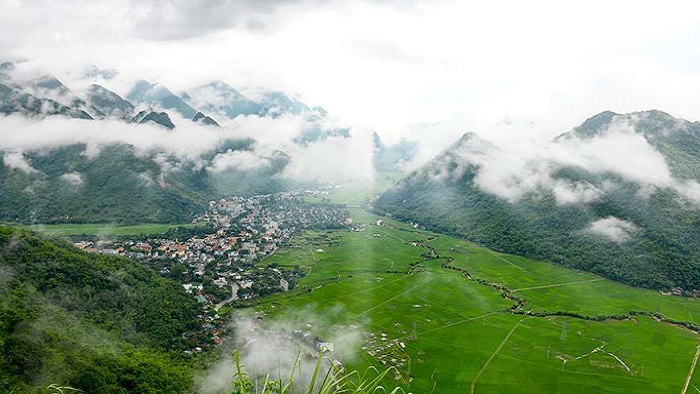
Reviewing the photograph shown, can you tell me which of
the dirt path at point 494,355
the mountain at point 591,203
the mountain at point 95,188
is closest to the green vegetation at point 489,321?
the dirt path at point 494,355

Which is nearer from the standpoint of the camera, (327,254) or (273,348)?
(273,348)

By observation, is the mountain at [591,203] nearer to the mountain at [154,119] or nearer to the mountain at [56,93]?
the mountain at [154,119]

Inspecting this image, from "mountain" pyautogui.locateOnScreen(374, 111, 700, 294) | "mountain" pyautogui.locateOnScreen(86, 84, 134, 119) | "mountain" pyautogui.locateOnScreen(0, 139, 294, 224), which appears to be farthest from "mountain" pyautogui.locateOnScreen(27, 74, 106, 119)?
"mountain" pyautogui.locateOnScreen(374, 111, 700, 294)

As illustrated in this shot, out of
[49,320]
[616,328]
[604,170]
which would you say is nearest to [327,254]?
[616,328]

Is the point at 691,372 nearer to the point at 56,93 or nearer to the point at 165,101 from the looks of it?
the point at 56,93

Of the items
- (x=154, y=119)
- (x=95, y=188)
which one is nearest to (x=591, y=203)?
(x=95, y=188)

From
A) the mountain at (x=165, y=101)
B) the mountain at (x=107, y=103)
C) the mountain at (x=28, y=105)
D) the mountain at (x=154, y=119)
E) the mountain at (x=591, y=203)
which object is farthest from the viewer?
the mountain at (x=165, y=101)

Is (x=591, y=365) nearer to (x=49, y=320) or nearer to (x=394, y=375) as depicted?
(x=394, y=375)
